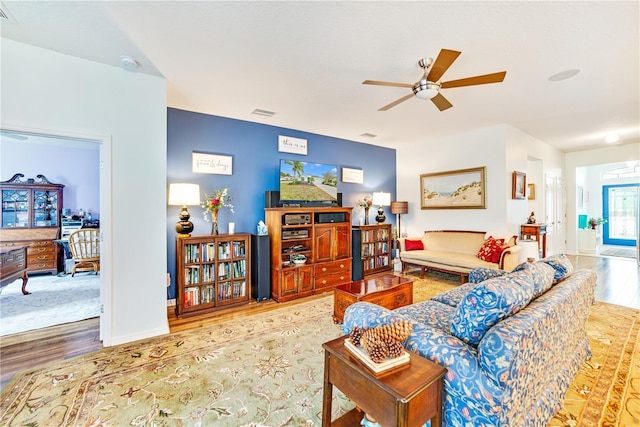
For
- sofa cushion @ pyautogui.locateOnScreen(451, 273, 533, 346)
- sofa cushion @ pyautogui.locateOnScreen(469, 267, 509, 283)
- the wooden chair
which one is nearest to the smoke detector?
the wooden chair

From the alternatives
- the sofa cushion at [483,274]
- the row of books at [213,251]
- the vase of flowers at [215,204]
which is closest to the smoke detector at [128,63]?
the vase of flowers at [215,204]

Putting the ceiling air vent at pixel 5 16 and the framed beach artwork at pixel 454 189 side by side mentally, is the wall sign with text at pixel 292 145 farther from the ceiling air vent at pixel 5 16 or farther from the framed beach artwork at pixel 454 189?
the ceiling air vent at pixel 5 16

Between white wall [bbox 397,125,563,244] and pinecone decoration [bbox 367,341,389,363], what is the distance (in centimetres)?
443

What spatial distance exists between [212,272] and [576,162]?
8951 mm

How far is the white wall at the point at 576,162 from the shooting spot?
5.91 m

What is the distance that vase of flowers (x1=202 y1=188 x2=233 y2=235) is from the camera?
140 inches

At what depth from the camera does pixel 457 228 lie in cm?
512

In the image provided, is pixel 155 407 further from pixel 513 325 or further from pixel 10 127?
pixel 10 127

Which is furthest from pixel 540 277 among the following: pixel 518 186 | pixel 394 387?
pixel 518 186

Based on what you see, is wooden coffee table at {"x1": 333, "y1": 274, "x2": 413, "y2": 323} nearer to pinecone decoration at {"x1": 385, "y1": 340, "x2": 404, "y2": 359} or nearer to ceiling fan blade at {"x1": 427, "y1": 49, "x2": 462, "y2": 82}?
pinecone decoration at {"x1": 385, "y1": 340, "x2": 404, "y2": 359}

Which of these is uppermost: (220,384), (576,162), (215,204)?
(576,162)

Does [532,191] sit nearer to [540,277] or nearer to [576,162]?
[576,162]

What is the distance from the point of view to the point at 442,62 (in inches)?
81.4

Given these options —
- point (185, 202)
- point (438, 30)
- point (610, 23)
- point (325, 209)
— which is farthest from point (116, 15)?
point (610, 23)
